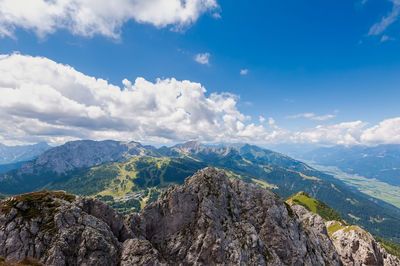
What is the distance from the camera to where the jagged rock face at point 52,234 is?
108ft

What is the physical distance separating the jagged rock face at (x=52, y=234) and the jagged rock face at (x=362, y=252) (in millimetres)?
103422

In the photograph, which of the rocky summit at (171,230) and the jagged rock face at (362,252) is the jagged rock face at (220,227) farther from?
the jagged rock face at (362,252)

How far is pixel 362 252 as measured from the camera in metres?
78.6

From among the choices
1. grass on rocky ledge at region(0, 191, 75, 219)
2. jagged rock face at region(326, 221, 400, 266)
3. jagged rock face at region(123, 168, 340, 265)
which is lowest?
jagged rock face at region(326, 221, 400, 266)

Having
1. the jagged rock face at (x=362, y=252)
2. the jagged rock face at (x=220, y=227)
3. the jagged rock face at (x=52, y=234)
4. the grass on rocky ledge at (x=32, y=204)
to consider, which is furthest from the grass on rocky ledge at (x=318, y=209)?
the grass on rocky ledge at (x=32, y=204)

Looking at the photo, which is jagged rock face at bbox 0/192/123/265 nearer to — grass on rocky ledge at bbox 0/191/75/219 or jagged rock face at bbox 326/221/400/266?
grass on rocky ledge at bbox 0/191/75/219

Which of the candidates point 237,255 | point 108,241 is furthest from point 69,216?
point 237,255

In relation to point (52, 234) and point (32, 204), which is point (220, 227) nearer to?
point (52, 234)

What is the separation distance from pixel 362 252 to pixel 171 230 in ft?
297

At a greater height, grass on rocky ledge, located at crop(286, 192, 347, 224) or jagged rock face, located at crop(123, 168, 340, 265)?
jagged rock face, located at crop(123, 168, 340, 265)

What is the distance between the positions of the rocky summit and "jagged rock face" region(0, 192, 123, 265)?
0.15 metres

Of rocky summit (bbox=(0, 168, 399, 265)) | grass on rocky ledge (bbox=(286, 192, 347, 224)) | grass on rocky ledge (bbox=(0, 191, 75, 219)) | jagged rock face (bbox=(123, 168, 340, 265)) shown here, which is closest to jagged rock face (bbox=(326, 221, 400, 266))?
rocky summit (bbox=(0, 168, 399, 265))

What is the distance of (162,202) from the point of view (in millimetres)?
55188

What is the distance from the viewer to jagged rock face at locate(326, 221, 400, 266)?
76875 millimetres
